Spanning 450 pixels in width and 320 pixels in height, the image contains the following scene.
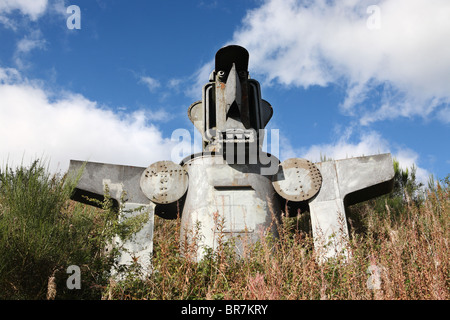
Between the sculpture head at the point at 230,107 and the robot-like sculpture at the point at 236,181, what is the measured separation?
0.05ft

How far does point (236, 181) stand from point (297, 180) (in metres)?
0.87

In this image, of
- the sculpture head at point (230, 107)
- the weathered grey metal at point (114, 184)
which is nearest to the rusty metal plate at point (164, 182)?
the weathered grey metal at point (114, 184)

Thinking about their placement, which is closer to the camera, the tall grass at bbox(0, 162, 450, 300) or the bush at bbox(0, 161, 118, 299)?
the tall grass at bbox(0, 162, 450, 300)

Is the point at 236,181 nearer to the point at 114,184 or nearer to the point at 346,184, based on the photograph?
the point at 346,184

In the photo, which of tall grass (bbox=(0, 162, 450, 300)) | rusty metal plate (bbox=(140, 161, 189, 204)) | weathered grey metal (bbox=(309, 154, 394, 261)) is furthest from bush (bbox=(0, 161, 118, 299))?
weathered grey metal (bbox=(309, 154, 394, 261))

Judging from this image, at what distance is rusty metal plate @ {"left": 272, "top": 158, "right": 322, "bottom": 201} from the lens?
5074mm

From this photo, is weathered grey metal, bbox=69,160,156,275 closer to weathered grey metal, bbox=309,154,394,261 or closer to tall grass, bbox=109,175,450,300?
tall grass, bbox=109,175,450,300

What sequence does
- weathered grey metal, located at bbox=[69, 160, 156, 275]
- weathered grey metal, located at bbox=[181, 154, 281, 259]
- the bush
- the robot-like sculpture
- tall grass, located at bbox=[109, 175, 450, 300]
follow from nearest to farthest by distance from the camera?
tall grass, located at bbox=[109, 175, 450, 300] < the bush < weathered grey metal, located at bbox=[181, 154, 281, 259] < the robot-like sculpture < weathered grey metal, located at bbox=[69, 160, 156, 275]

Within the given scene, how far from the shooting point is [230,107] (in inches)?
204

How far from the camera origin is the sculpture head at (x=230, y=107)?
5.09 metres
